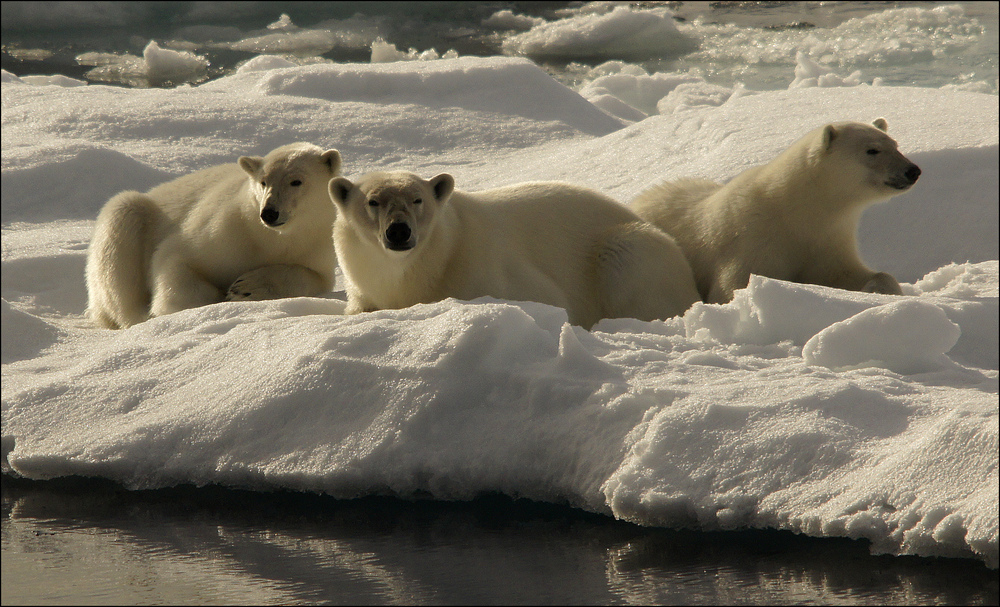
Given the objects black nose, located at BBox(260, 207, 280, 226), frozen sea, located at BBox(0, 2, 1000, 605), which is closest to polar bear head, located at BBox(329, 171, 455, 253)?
frozen sea, located at BBox(0, 2, 1000, 605)

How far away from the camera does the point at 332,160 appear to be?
5152mm

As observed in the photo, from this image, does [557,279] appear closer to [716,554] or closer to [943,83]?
[716,554]

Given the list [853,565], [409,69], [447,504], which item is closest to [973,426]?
[853,565]

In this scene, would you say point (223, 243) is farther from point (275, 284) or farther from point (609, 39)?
point (609, 39)

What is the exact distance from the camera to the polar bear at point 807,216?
16.9ft

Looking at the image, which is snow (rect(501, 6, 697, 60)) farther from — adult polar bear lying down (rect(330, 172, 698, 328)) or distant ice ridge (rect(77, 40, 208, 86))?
adult polar bear lying down (rect(330, 172, 698, 328))

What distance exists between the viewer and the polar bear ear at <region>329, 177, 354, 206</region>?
4336 mm

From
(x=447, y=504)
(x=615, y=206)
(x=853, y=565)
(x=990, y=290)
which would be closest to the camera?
(x=853, y=565)

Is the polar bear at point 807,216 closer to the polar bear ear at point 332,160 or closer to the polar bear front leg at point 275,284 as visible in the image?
the polar bear ear at point 332,160

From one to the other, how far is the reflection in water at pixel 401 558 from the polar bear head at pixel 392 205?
141 cm

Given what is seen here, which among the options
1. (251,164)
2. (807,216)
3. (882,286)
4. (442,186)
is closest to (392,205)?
(442,186)

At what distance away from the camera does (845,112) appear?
7.46 m

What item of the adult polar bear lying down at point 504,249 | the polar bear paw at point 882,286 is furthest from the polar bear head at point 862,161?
the adult polar bear lying down at point 504,249

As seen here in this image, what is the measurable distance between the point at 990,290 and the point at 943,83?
9.99 meters
